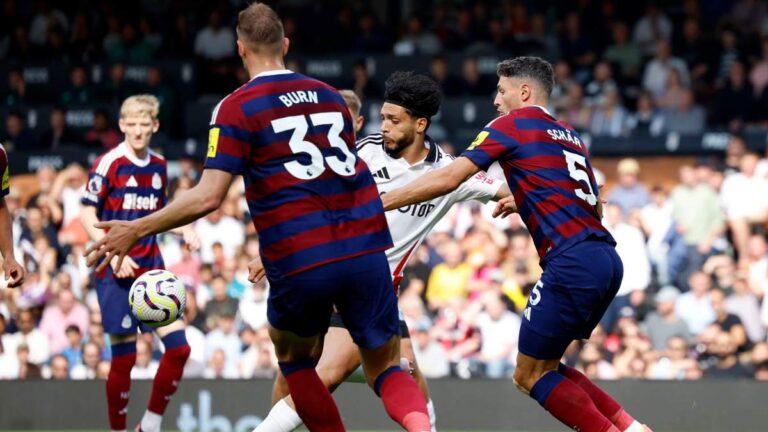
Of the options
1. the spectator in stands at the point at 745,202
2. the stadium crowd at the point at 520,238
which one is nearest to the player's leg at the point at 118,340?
the stadium crowd at the point at 520,238

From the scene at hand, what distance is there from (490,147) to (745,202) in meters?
6.86

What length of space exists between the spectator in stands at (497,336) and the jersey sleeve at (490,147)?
5305mm

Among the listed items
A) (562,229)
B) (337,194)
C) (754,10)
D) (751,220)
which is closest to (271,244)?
(337,194)

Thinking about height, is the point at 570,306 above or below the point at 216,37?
below

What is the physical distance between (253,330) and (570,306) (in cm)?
580

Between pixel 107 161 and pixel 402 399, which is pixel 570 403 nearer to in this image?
pixel 402 399

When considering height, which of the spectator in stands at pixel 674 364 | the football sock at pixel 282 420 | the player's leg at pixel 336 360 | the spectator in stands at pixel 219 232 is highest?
the spectator in stands at pixel 219 232

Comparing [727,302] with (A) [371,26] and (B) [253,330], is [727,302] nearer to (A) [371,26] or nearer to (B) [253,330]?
(B) [253,330]

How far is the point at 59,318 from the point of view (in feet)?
40.6

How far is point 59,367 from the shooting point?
39.1 feet

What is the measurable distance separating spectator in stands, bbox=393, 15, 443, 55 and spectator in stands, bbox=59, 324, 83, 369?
5494 millimetres

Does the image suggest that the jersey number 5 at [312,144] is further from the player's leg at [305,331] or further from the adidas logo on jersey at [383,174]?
the adidas logo on jersey at [383,174]

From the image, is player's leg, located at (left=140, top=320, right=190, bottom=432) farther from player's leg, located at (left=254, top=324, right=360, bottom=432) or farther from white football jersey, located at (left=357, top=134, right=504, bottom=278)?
white football jersey, located at (left=357, top=134, right=504, bottom=278)

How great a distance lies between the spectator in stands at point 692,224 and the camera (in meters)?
12.4
